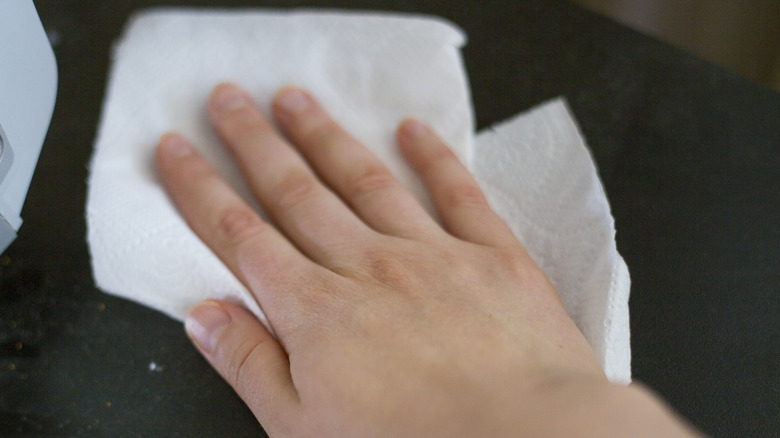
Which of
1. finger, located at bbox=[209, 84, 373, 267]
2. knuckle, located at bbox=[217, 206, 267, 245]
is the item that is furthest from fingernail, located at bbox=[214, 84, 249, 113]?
knuckle, located at bbox=[217, 206, 267, 245]

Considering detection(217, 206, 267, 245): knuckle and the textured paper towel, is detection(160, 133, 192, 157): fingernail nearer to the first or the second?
detection(217, 206, 267, 245): knuckle

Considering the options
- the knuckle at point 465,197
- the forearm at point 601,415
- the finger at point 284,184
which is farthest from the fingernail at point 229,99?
the forearm at point 601,415

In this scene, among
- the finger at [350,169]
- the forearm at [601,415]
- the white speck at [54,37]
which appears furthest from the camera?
the white speck at [54,37]

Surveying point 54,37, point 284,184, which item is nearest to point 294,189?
point 284,184

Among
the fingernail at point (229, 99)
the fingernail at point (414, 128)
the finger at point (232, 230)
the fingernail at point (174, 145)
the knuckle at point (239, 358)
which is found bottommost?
the knuckle at point (239, 358)

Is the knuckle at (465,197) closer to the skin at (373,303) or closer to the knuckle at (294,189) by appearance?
the skin at (373,303)


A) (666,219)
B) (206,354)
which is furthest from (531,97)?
(206,354)

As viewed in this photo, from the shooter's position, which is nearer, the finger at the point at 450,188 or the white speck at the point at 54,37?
the finger at the point at 450,188
